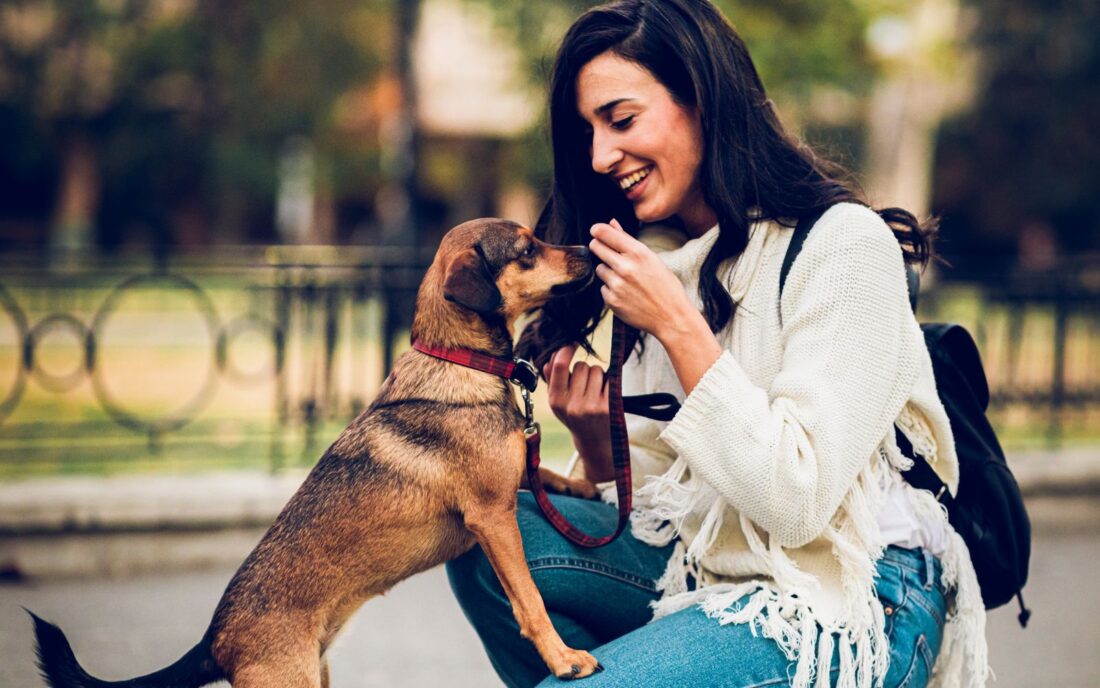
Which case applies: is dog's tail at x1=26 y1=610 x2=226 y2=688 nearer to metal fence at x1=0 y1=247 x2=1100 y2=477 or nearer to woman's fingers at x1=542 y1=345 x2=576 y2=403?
woman's fingers at x1=542 y1=345 x2=576 y2=403

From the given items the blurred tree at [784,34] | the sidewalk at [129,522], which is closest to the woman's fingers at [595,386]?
the sidewalk at [129,522]

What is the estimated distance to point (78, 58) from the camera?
2659 centimetres

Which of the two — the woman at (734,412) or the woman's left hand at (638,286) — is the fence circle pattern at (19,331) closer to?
the woman at (734,412)

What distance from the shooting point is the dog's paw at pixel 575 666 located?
7.80 feet

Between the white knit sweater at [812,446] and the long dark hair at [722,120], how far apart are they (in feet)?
0.19

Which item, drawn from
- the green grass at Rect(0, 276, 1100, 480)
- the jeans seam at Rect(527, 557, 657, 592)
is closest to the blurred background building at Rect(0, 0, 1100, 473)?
the green grass at Rect(0, 276, 1100, 480)

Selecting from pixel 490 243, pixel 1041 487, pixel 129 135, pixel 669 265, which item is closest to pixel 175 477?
pixel 490 243

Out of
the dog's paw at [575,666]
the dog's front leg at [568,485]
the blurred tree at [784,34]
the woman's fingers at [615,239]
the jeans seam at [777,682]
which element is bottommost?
the dog's paw at [575,666]

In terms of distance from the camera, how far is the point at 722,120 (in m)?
2.54

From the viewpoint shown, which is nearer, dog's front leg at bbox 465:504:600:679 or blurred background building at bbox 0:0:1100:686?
dog's front leg at bbox 465:504:600:679

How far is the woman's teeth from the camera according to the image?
2.67 m

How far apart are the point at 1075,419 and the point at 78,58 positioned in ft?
83.8

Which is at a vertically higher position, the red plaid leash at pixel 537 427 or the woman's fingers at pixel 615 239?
the woman's fingers at pixel 615 239

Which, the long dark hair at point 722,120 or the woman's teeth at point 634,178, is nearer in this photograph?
the long dark hair at point 722,120
